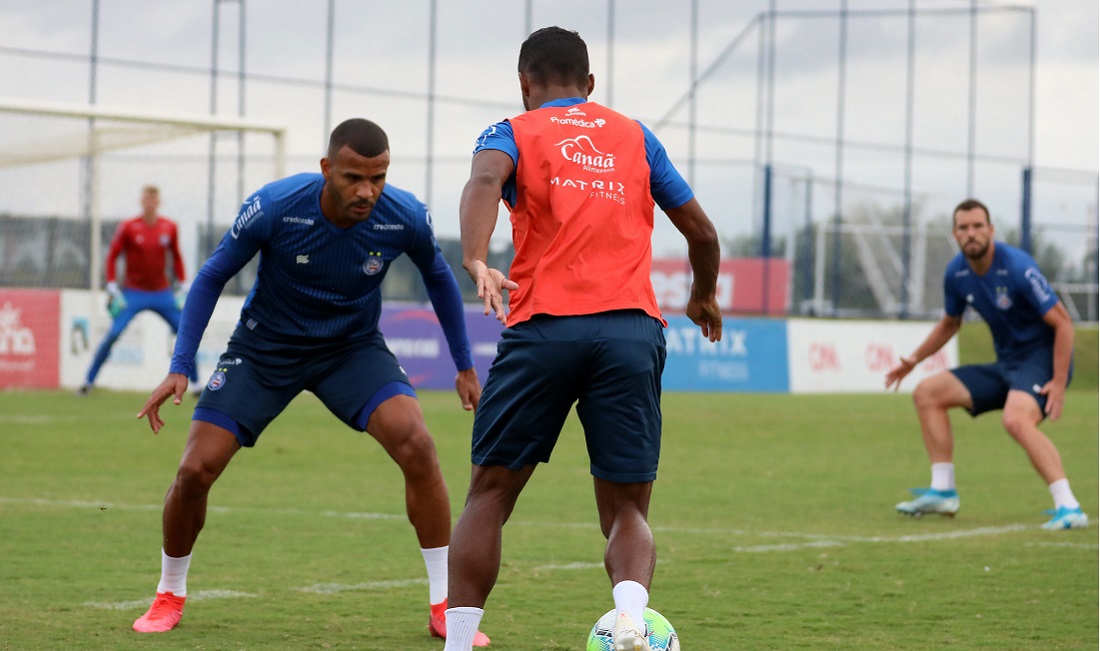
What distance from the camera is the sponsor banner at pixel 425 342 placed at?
2216 cm

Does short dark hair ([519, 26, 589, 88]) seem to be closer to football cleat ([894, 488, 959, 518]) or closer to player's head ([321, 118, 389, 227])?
player's head ([321, 118, 389, 227])

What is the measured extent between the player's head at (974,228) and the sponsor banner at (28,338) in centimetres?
1349

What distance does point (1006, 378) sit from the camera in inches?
399

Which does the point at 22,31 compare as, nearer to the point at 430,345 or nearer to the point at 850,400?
the point at 430,345

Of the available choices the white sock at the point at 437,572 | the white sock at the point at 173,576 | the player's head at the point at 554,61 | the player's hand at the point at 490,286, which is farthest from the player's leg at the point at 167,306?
the player's hand at the point at 490,286

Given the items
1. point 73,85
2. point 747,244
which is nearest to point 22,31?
point 73,85

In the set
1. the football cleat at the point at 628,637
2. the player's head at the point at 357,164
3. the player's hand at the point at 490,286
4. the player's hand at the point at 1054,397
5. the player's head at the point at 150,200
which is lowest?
the football cleat at the point at 628,637

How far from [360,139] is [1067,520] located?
563 cm

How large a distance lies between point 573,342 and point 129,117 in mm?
14643

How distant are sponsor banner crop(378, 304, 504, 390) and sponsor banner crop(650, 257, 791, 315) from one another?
7.69 meters

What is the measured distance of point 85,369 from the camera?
20391 mm

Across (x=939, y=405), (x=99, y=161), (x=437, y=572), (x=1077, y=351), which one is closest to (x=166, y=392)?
(x=437, y=572)

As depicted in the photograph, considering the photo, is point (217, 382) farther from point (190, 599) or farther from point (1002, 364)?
point (1002, 364)

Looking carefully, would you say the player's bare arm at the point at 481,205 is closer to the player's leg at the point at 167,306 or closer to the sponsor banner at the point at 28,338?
the player's leg at the point at 167,306
